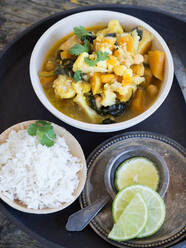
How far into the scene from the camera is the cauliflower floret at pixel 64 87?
2.00 m

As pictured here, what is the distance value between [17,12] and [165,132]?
1.42m

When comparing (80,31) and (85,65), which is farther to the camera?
(80,31)

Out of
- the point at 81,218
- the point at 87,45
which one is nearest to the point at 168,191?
the point at 81,218

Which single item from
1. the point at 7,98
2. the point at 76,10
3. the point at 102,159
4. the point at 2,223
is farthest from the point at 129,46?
the point at 2,223

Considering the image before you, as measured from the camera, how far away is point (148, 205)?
1916 millimetres

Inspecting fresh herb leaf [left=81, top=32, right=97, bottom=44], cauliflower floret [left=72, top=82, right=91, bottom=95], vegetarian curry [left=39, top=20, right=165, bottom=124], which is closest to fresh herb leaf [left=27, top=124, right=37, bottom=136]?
vegetarian curry [left=39, top=20, right=165, bottom=124]

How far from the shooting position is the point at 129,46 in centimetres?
202

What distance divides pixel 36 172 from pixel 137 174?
61 centimetres

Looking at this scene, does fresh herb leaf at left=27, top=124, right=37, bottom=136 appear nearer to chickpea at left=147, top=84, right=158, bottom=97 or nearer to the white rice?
the white rice

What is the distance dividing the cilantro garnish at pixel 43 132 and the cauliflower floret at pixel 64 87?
20 centimetres

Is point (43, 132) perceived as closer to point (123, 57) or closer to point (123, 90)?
point (123, 90)

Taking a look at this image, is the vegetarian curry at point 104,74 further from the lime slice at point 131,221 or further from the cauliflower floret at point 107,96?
the lime slice at point 131,221

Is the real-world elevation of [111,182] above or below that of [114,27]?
Answer: below

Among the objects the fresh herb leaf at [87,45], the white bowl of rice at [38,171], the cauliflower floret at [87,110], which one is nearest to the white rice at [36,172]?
the white bowl of rice at [38,171]
